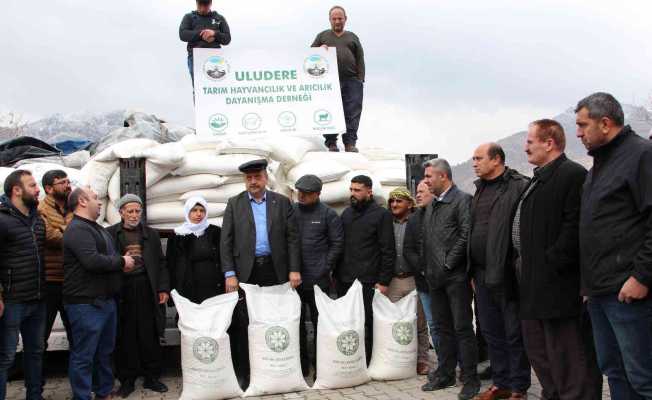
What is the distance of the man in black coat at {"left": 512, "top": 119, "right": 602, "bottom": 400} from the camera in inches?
145

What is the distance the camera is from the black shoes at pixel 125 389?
202 inches

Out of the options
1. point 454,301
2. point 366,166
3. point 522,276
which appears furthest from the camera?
point 366,166

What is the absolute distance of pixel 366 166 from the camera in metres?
6.67

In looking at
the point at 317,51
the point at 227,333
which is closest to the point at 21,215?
the point at 227,333

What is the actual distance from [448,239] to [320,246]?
1101 millimetres

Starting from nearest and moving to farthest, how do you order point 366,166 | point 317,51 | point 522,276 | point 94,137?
point 522,276 < point 366,166 < point 317,51 < point 94,137

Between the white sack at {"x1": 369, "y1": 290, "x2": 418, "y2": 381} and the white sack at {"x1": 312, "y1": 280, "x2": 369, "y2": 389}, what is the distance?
0.20 metres

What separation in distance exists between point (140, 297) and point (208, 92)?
2.50 m

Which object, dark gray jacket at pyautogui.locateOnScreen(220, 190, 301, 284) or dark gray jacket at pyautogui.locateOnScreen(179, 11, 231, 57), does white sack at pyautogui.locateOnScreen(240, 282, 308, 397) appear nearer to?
dark gray jacket at pyautogui.locateOnScreen(220, 190, 301, 284)

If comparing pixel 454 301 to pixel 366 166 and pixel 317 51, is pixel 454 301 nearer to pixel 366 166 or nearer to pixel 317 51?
pixel 366 166

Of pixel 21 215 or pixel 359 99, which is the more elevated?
pixel 359 99

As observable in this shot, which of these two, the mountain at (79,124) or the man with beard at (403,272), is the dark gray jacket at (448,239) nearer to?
the man with beard at (403,272)

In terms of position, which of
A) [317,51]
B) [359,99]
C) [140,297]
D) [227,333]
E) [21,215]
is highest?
[317,51]

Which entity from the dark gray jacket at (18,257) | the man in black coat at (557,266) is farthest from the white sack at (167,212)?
the man in black coat at (557,266)
